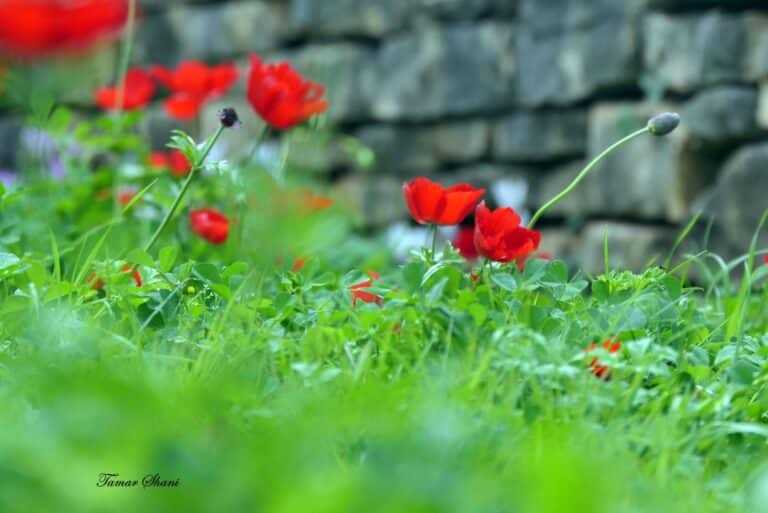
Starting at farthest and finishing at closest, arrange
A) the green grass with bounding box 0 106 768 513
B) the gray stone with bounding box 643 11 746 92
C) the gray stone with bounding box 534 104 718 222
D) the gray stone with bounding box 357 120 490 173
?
the gray stone with bounding box 357 120 490 173 → the gray stone with bounding box 534 104 718 222 → the gray stone with bounding box 643 11 746 92 → the green grass with bounding box 0 106 768 513

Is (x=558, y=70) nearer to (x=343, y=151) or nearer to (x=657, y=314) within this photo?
(x=343, y=151)

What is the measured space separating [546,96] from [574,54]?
0.17 metres

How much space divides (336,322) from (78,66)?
379 millimetres

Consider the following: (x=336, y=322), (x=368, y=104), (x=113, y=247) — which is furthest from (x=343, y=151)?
(x=336, y=322)

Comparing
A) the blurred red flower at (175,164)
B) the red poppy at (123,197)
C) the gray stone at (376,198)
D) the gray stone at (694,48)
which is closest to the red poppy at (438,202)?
the red poppy at (123,197)

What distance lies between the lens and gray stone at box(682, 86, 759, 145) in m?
2.87

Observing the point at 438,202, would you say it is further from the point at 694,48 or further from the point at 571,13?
the point at 571,13

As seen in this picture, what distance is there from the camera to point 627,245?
321 cm

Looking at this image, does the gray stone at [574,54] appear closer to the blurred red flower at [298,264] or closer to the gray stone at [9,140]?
the blurred red flower at [298,264]

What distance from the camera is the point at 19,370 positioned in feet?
3.42

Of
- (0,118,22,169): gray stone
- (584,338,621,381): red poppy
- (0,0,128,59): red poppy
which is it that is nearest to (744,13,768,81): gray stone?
(584,338,621,381): red poppy

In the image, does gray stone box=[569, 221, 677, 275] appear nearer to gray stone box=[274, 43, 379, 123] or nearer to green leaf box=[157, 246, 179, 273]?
gray stone box=[274, 43, 379, 123]

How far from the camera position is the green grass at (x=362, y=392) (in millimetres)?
673

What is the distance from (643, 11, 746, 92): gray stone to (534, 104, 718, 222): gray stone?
103 mm
